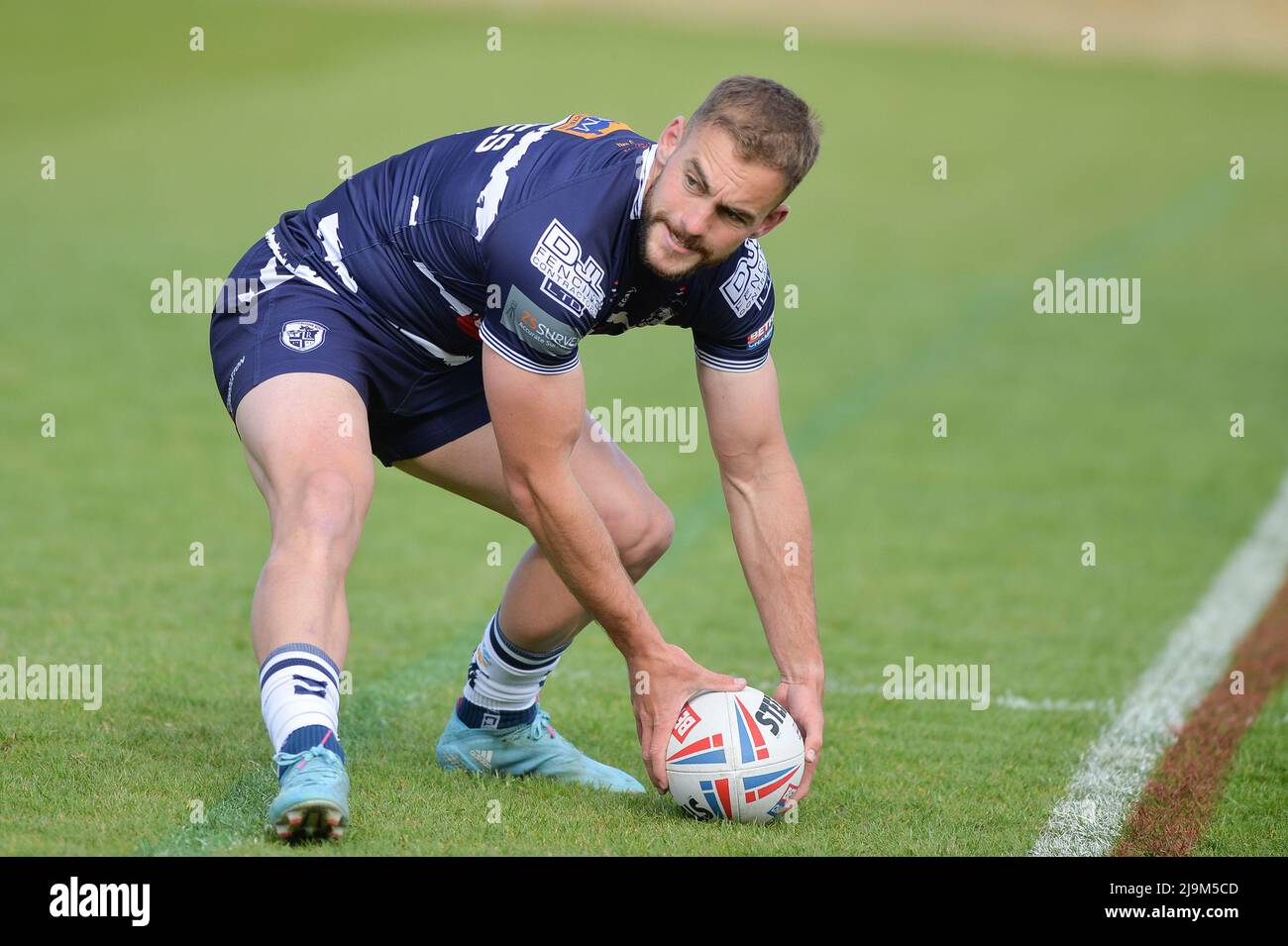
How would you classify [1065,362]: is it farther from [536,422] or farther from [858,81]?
[858,81]

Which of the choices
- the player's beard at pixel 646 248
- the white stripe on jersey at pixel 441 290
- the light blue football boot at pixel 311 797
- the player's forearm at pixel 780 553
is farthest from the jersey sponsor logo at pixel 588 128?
the light blue football boot at pixel 311 797

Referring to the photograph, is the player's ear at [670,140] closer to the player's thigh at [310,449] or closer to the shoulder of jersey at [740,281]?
the shoulder of jersey at [740,281]

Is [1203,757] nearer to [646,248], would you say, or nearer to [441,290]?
[646,248]

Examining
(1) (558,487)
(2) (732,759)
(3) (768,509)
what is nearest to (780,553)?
(3) (768,509)

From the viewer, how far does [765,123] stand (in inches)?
158

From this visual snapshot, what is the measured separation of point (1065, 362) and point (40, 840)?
13.4 meters

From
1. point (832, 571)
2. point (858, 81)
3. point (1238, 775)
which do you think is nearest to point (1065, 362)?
point (832, 571)

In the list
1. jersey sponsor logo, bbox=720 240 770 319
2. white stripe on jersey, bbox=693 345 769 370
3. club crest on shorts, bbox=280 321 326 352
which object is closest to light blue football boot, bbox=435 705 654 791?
white stripe on jersey, bbox=693 345 769 370

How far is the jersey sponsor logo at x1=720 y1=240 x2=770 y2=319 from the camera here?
15.0ft

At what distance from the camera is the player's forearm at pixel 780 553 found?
4.78 metres

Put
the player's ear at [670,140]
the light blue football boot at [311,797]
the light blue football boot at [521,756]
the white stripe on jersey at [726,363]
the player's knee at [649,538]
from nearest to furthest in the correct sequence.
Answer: the light blue football boot at [311,797] → the player's ear at [670,140] → the white stripe on jersey at [726,363] → the player's knee at [649,538] → the light blue football boot at [521,756]

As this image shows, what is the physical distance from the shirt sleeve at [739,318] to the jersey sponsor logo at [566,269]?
0.54 metres

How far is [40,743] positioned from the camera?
16.2ft

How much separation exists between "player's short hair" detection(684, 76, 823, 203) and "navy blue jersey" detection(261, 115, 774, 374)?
11.1 inches
